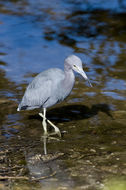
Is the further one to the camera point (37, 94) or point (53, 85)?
point (37, 94)

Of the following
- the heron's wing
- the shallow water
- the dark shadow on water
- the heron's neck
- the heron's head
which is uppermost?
the heron's head

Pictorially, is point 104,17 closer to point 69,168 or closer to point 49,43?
point 49,43

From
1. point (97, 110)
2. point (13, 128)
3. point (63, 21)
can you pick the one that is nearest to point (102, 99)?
point (97, 110)

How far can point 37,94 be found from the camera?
21.9ft

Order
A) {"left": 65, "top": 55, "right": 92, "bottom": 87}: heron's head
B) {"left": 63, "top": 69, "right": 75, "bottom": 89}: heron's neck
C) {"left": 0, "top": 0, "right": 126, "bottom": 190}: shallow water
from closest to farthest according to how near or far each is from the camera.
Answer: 1. {"left": 0, "top": 0, "right": 126, "bottom": 190}: shallow water
2. {"left": 65, "top": 55, "right": 92, "bottom": 87}: heron's head
3. {"left": 63, "top": 69, "right": 75, "bottom": 89}: heron's neck

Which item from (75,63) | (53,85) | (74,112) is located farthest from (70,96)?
(75,63)

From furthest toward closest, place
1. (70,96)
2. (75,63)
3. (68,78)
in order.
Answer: (70,96), (68,78), (75,63)

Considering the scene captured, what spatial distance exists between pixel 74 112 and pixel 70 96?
0.72 metres

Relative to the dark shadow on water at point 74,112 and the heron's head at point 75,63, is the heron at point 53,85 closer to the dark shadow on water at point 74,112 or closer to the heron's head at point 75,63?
the heron's head at point 75,63

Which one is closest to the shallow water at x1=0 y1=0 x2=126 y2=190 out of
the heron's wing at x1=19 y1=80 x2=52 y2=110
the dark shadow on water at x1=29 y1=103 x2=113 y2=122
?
the dark shadow on water at x1=29 y1=103 x2=113 y2=122

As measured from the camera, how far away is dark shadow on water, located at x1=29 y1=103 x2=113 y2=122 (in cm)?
742

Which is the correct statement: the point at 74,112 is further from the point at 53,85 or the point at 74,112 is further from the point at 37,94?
the point at 53,85

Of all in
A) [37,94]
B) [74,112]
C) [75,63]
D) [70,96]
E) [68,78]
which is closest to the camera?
[75,63]

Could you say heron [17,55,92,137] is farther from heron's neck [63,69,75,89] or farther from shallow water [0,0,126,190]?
shallow water [0,0,126,190]
